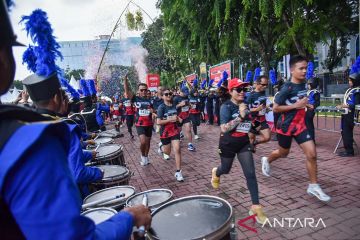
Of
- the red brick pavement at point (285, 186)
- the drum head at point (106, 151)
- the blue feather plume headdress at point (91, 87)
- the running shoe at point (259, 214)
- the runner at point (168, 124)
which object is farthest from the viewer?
the blue feather plume headdress at point (91, 87)

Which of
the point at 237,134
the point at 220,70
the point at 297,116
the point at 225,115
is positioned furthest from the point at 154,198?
the point at 220,70

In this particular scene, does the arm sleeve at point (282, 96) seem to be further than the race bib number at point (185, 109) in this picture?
No

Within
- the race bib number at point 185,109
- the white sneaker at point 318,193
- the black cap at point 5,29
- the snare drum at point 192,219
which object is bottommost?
the white sneaker at point 318,193

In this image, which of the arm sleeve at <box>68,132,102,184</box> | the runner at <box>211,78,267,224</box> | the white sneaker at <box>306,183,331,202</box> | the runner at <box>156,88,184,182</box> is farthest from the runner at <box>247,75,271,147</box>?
the arm sleeve at <box>68,132,102,184</box>

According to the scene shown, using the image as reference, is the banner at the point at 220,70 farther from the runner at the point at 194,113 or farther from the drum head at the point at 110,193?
the drum head at the point at 110,193

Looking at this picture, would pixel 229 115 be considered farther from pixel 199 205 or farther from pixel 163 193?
pixel 199 205

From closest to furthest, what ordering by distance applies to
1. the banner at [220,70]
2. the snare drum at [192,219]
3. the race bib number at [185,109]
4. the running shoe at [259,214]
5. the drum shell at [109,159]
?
the snare drum at [192,219] → the running shoe at [259,214] → the drum shell at [109,159] → the race bib number at [185,109] → the banner at [220,70]

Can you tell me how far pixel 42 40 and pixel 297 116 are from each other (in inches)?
159

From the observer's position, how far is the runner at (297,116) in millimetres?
4555

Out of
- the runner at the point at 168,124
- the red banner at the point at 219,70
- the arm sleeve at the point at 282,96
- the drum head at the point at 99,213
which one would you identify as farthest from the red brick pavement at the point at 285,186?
the red banner at the point at 219,70

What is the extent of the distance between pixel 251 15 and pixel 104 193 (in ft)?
34.1

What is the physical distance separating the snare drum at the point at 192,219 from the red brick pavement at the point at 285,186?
5.41 ft

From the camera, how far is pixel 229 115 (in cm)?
451

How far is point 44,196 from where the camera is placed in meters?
0.90
